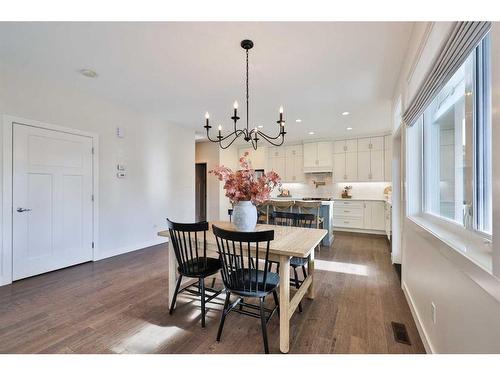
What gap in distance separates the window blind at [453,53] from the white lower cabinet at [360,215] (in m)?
4.40

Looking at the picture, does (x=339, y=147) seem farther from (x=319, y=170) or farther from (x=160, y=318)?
(x=160, y=318)

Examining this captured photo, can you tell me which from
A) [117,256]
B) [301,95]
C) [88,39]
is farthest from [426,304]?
[117,256]

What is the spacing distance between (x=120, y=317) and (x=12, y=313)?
101cm

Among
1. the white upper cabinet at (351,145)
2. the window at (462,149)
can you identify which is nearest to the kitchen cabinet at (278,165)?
the white upper cabinet at (351,145)

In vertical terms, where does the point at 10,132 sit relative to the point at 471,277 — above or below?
above

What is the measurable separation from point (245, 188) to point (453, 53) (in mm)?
1492

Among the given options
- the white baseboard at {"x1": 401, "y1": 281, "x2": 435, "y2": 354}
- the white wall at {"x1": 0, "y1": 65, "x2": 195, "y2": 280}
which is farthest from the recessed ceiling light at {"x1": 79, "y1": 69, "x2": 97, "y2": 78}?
the white baseboard at {"x1": 401, "y1": 281, "x2": 435, "y2": 354}

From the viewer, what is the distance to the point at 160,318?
200 centimetres

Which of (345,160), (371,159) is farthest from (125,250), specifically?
(371,159)

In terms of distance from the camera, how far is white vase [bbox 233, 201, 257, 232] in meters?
1.98

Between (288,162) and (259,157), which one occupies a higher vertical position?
(259,157)

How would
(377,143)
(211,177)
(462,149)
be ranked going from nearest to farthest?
(462,149) → (377,143) → (211,177)
